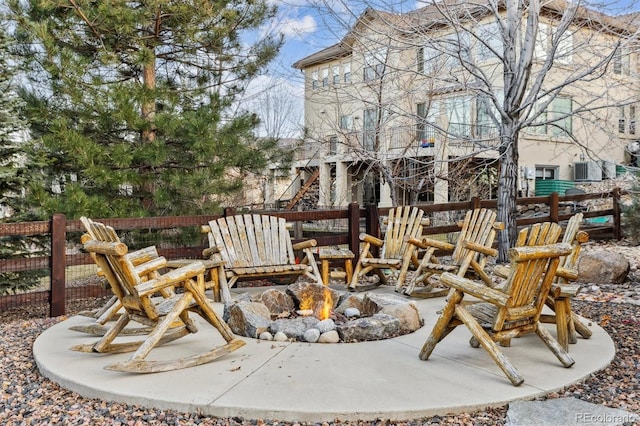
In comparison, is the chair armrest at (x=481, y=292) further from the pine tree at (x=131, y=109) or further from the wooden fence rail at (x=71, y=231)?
the pine tree at (x=131, y=109)

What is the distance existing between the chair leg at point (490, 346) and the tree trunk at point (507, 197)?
14.8ft

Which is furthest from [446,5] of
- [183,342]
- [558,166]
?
[558,166]

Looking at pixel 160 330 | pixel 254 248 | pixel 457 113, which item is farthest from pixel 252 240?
pixel 457 113

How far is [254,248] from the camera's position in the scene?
218 inches

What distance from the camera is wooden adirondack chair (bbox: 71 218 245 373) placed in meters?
3.00

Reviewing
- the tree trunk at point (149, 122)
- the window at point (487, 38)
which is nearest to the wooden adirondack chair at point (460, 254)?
the window at point (487, 38)

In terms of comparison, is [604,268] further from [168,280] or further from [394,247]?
[168,280]

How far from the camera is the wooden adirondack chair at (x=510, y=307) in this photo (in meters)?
2.84

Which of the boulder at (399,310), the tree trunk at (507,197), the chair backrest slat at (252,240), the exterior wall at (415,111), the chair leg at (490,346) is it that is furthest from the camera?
the tree trunk at (507,197)

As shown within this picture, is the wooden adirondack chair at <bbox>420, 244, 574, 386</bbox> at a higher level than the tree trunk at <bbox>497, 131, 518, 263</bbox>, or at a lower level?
lower

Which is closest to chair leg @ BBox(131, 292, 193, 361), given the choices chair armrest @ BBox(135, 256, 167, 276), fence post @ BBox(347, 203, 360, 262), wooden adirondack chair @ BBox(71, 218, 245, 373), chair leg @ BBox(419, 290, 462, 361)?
wooden adirondack chair @ BBox(71, 218, 245, 373)

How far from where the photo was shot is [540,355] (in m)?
3.32

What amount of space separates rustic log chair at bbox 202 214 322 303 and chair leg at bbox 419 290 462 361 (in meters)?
2.34

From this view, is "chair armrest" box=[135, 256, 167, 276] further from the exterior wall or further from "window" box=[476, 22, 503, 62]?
"window" box=[476, 22, 503, 62]
